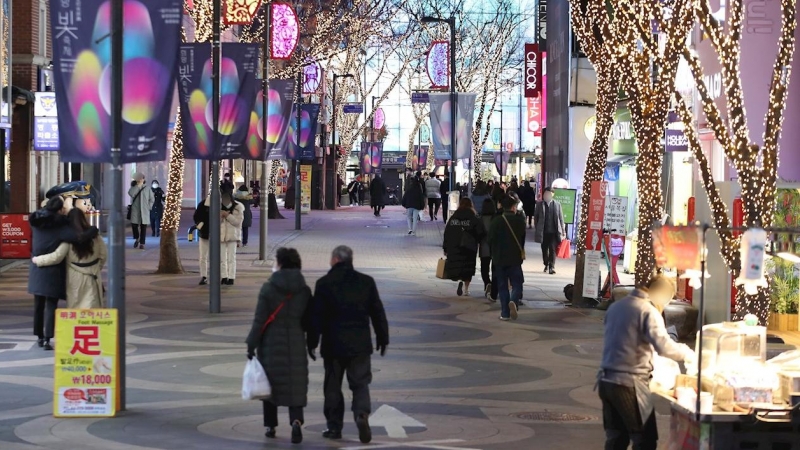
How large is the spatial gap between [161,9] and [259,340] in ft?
13.3

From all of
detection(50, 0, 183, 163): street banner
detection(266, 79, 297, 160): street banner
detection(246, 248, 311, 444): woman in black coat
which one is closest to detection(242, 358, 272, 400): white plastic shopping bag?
detection(246, 248, 311, 444): woman in black coat

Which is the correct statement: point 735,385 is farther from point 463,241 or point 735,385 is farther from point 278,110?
point 278,110

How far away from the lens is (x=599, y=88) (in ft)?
71.2

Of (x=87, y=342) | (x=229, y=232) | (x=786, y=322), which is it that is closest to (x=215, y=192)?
(x=229, y=232)

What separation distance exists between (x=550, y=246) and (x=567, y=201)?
4.95 metres

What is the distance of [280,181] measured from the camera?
306 feet

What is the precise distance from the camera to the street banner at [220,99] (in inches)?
853

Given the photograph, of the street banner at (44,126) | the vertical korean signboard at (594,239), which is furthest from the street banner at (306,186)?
the vertical korean signboard at (594,239)

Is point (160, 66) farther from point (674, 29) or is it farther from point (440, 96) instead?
point (440, 96)

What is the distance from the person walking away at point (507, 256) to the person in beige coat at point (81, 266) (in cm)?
637

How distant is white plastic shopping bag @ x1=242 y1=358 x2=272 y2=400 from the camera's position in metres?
10.7

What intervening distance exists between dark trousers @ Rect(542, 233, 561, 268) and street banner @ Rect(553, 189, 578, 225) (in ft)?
14.4

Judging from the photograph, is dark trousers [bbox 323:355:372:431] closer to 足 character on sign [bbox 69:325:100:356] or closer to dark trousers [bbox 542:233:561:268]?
足 character on sign [bbox 69:325:100:356]

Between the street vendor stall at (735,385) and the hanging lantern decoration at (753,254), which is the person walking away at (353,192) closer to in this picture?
the street vendor stall at (735,385)
